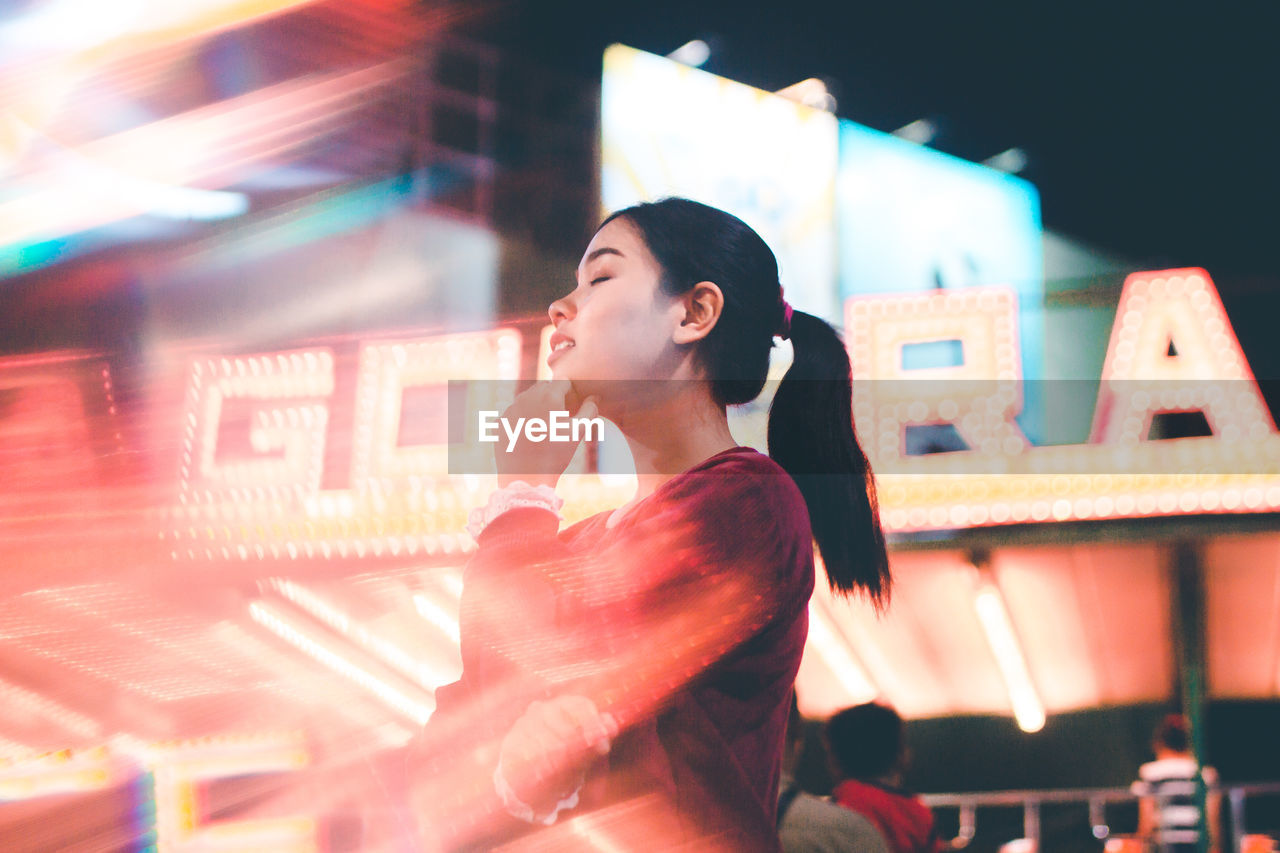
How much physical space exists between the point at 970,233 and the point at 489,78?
4.92 metres

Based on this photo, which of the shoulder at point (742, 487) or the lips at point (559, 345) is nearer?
the shoulder at point (742, 487)

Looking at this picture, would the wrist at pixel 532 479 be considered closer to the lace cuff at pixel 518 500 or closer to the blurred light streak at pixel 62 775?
the lace cuff at pixel 518 500

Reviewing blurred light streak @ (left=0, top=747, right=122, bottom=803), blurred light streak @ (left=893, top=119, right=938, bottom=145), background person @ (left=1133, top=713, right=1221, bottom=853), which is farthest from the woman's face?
blurred light streak @ (left=893, top=119, right=938, bottom=145)

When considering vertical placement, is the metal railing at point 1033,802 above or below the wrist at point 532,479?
below

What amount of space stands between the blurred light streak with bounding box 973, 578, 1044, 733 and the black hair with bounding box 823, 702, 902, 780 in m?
3.21

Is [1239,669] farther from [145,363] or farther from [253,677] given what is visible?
[145,363]

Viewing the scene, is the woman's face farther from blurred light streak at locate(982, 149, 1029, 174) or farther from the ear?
blurred light streak at locate(982, 149, 1029, 174)

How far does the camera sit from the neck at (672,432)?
1618mm

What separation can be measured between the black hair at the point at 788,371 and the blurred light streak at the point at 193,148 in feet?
20.8

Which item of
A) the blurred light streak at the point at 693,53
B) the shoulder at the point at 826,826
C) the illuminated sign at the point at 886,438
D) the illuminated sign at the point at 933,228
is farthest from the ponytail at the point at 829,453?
the illuminated sign at the point at 933,228

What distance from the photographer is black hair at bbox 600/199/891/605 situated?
64.2 inches

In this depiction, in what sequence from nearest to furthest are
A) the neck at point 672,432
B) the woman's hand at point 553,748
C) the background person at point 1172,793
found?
the woman's hand at point 553,748
the neck at point 672,432
the background person at point 1172,793

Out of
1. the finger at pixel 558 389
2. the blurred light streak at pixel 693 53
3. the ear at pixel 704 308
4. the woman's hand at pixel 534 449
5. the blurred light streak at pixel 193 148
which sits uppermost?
the blurred light streak at pixel 693 53

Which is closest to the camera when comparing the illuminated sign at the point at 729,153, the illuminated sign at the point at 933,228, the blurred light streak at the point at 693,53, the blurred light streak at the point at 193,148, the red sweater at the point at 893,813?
the red sweater at the point at 893,813
